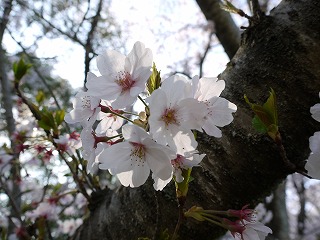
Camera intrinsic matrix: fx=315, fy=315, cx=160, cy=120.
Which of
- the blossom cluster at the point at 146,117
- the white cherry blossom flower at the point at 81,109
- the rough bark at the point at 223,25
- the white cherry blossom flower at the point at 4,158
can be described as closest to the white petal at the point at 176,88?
the blossom cluster at the point at 146,117

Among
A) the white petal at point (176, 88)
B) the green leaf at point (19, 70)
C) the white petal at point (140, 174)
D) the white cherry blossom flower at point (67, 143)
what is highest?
the green leaf at point (19, 70)

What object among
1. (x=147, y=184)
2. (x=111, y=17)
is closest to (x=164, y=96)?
(x=147, y=184)

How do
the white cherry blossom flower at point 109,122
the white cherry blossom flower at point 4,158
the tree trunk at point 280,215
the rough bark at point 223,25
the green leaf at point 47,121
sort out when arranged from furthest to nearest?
the tree trunk at point 280,215, the white cherry blossom flower at point 4,158, the rough bark at point 223,25, the green leaf at point 47,121, the white cherry blossom flower at point 109,122

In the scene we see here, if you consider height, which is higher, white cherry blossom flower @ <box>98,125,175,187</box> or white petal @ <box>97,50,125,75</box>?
white petal @ <box>97,50,125,75</box>

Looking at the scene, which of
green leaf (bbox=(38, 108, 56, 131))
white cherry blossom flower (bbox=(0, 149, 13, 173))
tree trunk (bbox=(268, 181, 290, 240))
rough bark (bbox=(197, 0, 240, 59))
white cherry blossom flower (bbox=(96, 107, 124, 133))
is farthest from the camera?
tree trunk (bbox=(268, 181, 290, 240))

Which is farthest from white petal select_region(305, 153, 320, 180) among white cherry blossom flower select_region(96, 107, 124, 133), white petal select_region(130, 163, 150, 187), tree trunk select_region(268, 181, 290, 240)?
tree trunk select_region(268, 181, 290, 240)

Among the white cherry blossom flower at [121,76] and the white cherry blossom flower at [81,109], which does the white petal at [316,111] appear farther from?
the white cherry blossom flower at [81,109]

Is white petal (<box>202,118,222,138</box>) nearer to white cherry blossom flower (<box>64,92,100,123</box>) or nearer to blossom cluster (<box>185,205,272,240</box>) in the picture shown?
blossom cluster (<box>185,205,272,240</box>)
